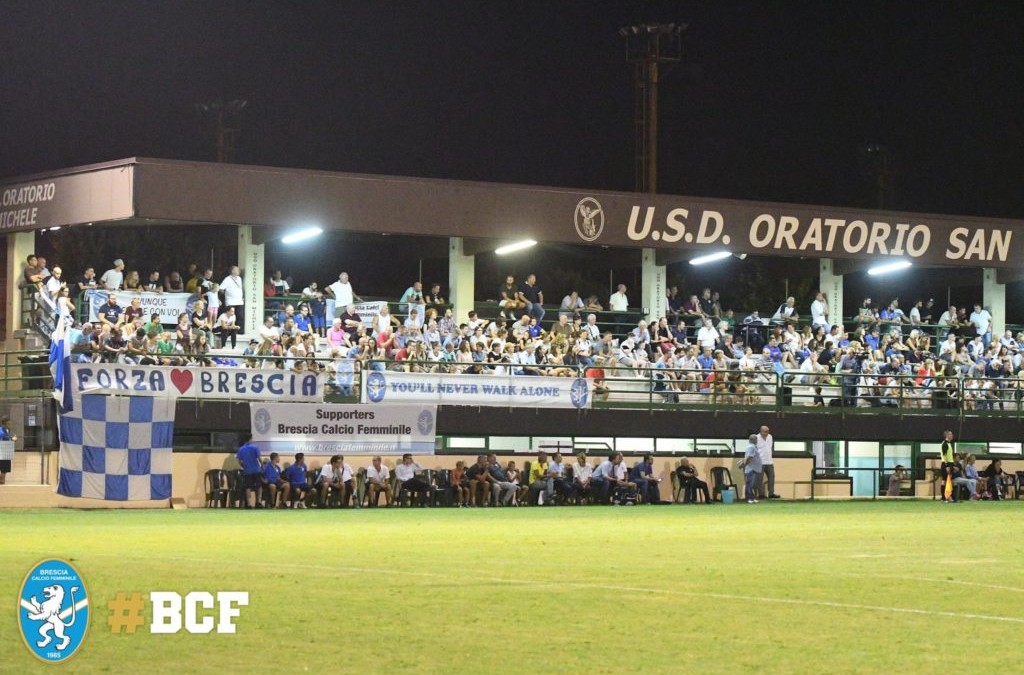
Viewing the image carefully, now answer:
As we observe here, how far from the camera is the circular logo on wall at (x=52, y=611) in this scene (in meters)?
8.22

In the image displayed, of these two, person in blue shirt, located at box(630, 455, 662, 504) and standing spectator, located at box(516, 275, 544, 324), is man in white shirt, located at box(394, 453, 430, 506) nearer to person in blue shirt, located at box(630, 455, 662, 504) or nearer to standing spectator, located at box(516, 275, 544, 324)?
person in blue shirt, located at box(630, 455, 662, 504)

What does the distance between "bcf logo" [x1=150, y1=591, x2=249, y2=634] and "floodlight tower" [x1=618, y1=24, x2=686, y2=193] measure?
40.4 meters

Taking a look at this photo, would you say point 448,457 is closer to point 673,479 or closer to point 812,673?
point 673,479

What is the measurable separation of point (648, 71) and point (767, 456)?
64.3 feet

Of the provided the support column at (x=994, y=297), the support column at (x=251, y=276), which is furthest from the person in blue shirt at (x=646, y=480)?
the support column at (x=994, y=297)

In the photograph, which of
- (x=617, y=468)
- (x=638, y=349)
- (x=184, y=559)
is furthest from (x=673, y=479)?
(x=184, y=559)

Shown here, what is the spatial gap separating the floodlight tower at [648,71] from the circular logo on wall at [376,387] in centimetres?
1967

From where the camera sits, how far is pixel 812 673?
9.55 m

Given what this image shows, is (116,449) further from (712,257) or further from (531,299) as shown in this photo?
(712,257)

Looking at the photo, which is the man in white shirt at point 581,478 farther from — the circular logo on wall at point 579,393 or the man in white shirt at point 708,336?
the man in white shirt at point 708,336

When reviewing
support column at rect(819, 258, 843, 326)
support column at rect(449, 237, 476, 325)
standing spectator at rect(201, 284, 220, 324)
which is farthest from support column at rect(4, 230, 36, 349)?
A: support column at rect(819, 258, 843, 326)

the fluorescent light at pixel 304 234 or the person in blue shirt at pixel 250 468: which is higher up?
the fluorescent light at pixel 304 234

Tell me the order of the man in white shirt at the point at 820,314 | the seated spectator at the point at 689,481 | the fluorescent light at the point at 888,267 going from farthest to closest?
the fluorescent light at the point at 888,267, the man in white shirt at the point at 820,314, the seated spectator at the point at 689,481

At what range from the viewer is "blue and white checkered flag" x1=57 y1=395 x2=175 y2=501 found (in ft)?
98.8
